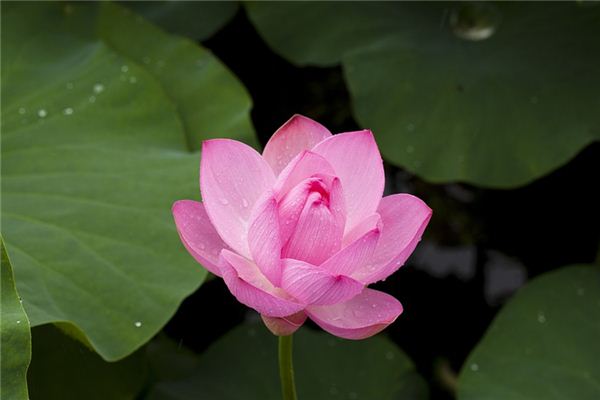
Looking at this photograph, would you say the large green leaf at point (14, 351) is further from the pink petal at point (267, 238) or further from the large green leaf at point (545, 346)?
the large green leaf at point (545, 346)

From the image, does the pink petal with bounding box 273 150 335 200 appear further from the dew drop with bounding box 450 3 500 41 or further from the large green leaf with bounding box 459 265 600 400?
the dew drop with bounding box 450 3 500 41

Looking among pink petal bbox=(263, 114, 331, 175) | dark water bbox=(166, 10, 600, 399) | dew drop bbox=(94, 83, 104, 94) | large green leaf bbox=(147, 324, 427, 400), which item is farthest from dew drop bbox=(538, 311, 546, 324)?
dew drop bbox=(94, 83, 104, 94)

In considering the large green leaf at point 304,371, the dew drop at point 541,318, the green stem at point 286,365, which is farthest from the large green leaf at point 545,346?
the green stem at point 286,365

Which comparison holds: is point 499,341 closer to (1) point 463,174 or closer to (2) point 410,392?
(2) point 410,392

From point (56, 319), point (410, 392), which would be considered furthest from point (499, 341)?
point (56, 319)

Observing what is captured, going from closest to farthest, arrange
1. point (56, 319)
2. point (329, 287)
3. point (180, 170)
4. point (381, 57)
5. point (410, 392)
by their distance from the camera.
Answer: 1. point (329, 287)
2. point (56, 319)
3. point (180, 170)
4. point (410, 392)
5. point (381, 57)

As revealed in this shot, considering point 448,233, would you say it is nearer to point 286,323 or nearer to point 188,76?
point 188,76
